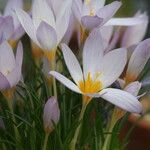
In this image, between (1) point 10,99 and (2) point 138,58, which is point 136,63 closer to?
(2) point 138,58

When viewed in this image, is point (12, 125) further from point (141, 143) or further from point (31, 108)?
point (141, 143)

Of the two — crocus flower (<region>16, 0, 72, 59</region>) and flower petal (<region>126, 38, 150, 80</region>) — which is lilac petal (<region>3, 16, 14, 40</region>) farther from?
flower petal (<region>126, 38, 150, 80</region>)

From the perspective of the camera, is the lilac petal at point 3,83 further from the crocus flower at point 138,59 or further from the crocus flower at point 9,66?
the crocus flower at point 138,59

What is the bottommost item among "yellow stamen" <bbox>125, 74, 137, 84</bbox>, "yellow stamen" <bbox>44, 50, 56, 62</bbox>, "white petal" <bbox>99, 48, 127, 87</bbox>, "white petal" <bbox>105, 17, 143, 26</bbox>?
"yellow stamen" <bbox>125, 74, 137, 84</bbox>

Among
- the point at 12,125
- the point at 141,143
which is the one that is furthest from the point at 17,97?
the point at 141,143

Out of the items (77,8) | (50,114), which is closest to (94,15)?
(77,8)

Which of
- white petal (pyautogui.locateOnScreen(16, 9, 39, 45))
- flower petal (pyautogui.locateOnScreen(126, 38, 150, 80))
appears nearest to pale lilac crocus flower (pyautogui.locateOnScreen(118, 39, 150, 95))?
flower petal (pyautogui.locateOnScreen(126, 38, 150, 80))
